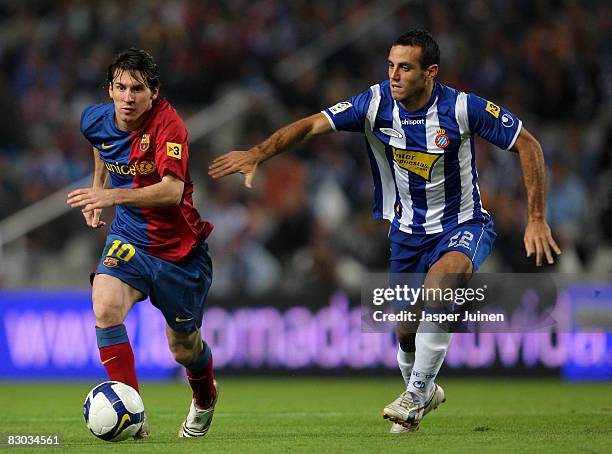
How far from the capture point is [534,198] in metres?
7.11

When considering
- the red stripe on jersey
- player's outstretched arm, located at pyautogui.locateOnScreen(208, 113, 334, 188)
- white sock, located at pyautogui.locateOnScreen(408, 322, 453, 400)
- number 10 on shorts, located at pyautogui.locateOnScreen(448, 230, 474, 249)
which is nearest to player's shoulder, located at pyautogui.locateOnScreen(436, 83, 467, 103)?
player's outstretched arm, located at pyautogui.locateOnScreen(208, 113, 334, 188)

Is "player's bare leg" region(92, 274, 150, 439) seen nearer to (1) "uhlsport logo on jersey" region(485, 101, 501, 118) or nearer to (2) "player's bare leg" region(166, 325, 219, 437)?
(2) "player's bare leg" region(166, 325, 219, 437)

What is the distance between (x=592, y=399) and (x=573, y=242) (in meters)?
3.43

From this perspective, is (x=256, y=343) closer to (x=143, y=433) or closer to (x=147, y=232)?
(x=147, y=232)

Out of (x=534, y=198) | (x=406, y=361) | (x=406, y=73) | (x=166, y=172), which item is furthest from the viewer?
(x=406, y=361)

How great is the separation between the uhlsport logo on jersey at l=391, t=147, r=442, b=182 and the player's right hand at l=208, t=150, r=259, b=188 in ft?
3.36

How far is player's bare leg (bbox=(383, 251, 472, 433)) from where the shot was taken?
716 centimetres

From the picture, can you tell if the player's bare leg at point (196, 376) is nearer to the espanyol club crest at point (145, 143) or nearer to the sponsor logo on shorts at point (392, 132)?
the espanyol club crest at point (145, 143)

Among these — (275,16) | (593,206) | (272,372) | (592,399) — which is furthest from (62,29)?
(592,399)

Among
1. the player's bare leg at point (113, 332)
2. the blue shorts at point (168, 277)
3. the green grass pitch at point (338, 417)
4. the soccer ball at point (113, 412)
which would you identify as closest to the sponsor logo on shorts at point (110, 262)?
the blue shorts at point (168, 277)

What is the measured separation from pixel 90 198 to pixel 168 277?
101 cm

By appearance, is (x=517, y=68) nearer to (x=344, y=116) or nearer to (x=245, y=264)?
(x=245, y=264)

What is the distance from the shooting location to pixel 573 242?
13.3 m

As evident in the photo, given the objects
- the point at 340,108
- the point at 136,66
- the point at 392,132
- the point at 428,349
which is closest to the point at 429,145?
the point at 392,132
